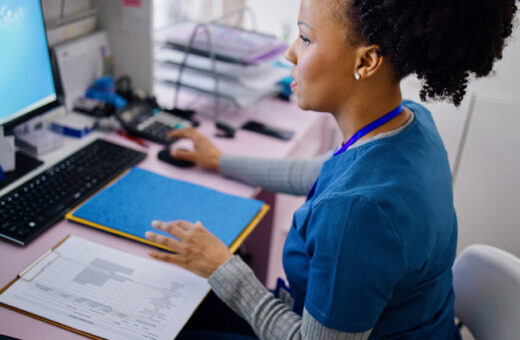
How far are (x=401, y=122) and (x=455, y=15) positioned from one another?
0.79 ft

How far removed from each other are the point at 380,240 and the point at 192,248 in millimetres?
387

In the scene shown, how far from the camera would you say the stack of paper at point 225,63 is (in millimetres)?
1654

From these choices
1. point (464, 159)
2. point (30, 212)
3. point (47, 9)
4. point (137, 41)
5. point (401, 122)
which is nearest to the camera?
point (401, 122)

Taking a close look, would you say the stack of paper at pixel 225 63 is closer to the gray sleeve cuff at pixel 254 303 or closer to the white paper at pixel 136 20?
the white paper at pixel 136 20

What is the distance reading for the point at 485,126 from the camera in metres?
1.69

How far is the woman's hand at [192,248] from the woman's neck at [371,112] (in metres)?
0.35

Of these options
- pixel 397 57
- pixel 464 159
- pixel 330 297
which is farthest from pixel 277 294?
pixel 464 159

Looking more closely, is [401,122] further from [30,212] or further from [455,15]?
[30,212]

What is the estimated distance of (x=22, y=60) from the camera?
1189mm

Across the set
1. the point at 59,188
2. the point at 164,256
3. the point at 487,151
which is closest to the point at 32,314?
the point at 164,256

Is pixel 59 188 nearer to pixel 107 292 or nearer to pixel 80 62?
pixel 107 292

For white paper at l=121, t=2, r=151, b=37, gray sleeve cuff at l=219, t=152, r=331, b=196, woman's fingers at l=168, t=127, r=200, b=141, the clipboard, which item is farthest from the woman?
white paper at l=121, t=2, r=151, b=37

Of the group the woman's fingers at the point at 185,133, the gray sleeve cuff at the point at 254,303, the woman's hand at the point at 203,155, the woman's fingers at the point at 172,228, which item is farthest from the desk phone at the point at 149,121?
the gray sleeve cuff at the point at 254,303

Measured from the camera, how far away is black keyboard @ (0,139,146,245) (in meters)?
1.02
